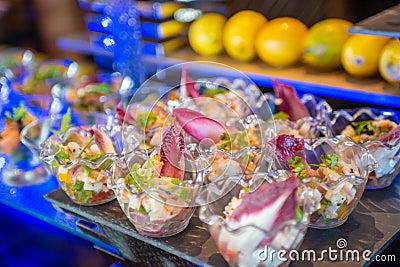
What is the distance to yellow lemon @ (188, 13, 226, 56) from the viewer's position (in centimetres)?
173

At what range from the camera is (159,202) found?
1104 mm

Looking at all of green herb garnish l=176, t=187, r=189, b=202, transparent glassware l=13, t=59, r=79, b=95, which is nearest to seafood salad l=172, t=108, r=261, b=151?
green herb garnish l=176, t=187, r=189, b=202

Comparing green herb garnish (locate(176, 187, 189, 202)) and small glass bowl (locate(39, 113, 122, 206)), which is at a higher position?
green herb garnish (locate(176, 187, 189, 202))

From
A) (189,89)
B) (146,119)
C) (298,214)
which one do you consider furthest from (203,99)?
(298,214)

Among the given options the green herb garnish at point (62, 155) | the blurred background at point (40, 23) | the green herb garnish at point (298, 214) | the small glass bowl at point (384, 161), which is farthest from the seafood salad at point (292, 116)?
the blurred background at point (40, 23)

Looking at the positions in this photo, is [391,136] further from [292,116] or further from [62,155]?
[62,155]

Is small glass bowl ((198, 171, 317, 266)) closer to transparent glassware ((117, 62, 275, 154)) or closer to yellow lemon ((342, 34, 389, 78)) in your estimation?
transparent glassware ((117, 62, 275, 154))

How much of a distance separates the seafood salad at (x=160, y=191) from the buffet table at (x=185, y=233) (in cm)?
4

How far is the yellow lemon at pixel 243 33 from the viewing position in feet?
5.36

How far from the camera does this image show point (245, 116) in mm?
1502

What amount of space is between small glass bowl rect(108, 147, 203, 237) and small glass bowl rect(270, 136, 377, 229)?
9.7 inches

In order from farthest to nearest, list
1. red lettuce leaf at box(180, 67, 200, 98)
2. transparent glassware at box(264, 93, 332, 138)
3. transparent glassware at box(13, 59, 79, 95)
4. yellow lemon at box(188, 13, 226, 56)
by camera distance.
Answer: transparent glassware at box(13, 59, 79, 95) < yellow lemon at box(188, 13, 226, 56) < red lettuce leaf at box(180, 67, 200, 98) < transparent glassware at box(264, 93, 332, 138)

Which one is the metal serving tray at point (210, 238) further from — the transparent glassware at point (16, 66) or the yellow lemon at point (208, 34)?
the transparent glassware at point (16, 66)

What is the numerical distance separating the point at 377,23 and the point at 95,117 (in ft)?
3.32
